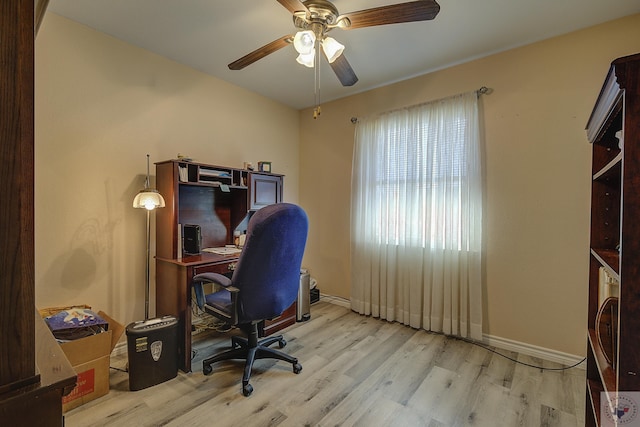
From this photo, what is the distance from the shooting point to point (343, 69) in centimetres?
199

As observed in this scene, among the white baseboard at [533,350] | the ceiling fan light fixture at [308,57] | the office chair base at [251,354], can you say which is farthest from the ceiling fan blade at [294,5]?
the white baseboard at [533,350]

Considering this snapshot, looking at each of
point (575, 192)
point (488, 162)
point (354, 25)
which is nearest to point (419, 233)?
point (488, 162)

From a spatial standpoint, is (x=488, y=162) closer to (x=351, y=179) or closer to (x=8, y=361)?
(x=351, y=179)

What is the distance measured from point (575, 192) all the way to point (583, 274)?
630mm

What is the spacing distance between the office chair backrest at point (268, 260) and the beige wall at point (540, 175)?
1.81m

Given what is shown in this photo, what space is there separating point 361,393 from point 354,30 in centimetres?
266

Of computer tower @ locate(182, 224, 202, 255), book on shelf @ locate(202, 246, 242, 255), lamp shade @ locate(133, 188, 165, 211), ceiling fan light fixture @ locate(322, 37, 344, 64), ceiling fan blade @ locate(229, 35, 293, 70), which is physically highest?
ceiling fan blade @ locate(229, 35, 293, 70)

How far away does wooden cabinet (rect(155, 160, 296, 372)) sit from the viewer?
2.17 metres

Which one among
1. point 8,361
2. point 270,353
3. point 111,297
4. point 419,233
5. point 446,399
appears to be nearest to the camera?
point 8,361

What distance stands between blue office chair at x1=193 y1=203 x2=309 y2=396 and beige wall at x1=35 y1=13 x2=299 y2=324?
844 millimetres

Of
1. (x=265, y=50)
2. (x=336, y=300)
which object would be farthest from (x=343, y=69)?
(x=336, y=300)

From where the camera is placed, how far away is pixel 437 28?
219 centimetres

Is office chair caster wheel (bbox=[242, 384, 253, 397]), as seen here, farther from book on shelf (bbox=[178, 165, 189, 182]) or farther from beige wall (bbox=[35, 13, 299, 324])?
book on shelf (bbox=[178, 165, 189, 182])

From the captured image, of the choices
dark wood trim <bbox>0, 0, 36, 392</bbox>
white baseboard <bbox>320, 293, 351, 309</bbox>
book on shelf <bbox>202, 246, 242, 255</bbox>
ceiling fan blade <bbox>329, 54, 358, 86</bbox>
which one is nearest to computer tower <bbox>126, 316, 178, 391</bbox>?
book on shelf <bbox>202, 246, 242, 255</bbox>
